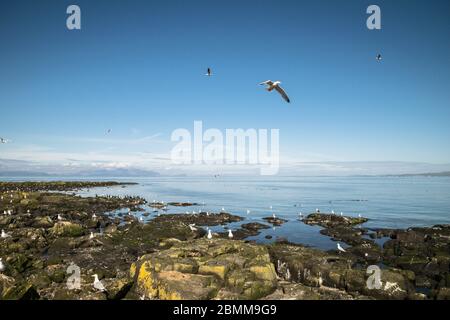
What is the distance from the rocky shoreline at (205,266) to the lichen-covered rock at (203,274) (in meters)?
0.05

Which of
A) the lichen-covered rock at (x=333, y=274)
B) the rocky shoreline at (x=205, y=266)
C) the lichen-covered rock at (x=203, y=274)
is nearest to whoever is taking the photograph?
the lichen-covered rock at (x=203, y=274)

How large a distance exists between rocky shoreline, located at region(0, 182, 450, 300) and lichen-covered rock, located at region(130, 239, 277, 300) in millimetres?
49

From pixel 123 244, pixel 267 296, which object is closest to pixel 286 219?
pixel 123 244

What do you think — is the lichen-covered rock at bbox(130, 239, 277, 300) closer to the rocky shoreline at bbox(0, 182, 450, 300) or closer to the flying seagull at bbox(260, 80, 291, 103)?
the rocky shoreline at bbox(0, 182, 450, 300)

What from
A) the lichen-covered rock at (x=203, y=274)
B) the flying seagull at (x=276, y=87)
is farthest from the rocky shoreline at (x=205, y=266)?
the flying seagull at (x=276, y=87)

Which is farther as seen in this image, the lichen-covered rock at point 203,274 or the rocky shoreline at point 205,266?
the rocky shoreline at point 205,266

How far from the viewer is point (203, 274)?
1683 centimetres

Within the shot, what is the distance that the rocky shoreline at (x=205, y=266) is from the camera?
15.9 m

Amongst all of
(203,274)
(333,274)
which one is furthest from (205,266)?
(333,274)

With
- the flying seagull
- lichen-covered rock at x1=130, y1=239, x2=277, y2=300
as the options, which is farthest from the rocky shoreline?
the flying seagull

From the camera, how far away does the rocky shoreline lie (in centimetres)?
1587

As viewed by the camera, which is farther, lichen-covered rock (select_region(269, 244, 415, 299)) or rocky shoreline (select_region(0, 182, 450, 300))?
lichen-covered rock (select_region(269, 244, 415, 299))

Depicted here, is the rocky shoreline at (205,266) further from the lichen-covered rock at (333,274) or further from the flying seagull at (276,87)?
the flying seagull at (276,87)
